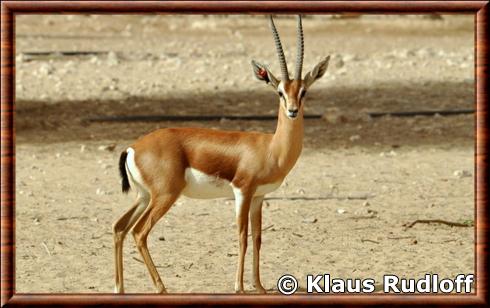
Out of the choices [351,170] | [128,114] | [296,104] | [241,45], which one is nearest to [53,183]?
[351,170]

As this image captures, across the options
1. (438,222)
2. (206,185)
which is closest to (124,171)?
(206,185)

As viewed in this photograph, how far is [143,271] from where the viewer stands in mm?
7867

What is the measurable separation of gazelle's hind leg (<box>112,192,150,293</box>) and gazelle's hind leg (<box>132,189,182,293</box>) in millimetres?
78

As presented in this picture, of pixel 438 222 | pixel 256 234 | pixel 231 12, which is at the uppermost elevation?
pixel 231 12

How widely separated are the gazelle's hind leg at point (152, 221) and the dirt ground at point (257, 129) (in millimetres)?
418

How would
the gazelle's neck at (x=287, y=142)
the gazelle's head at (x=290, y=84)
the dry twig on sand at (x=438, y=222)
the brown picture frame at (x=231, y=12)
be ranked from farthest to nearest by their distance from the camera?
the dry twig on sand at (x=438, y=222) < the gazelle's neck at (x=287, y=142) < the gazelle's head at (x=290, y=84) < the brown picture frame at (x=231, y=12)

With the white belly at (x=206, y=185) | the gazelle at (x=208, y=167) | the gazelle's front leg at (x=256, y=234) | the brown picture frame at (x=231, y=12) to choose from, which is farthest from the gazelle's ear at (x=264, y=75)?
the gazelle's front leg at (x=256, y=234)

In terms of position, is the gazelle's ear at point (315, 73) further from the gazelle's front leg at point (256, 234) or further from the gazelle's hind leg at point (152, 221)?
the gazelle's hind leg at point (152, 221)

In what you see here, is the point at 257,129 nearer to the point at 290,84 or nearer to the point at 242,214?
the point at 242,214

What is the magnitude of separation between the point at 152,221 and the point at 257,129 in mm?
6330

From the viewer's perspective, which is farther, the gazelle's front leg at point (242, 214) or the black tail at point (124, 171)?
the black tail at point (124, 171)

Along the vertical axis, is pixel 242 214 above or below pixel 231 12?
below

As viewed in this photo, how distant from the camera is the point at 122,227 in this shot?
7113mm

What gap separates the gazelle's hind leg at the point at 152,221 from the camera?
693 cm
